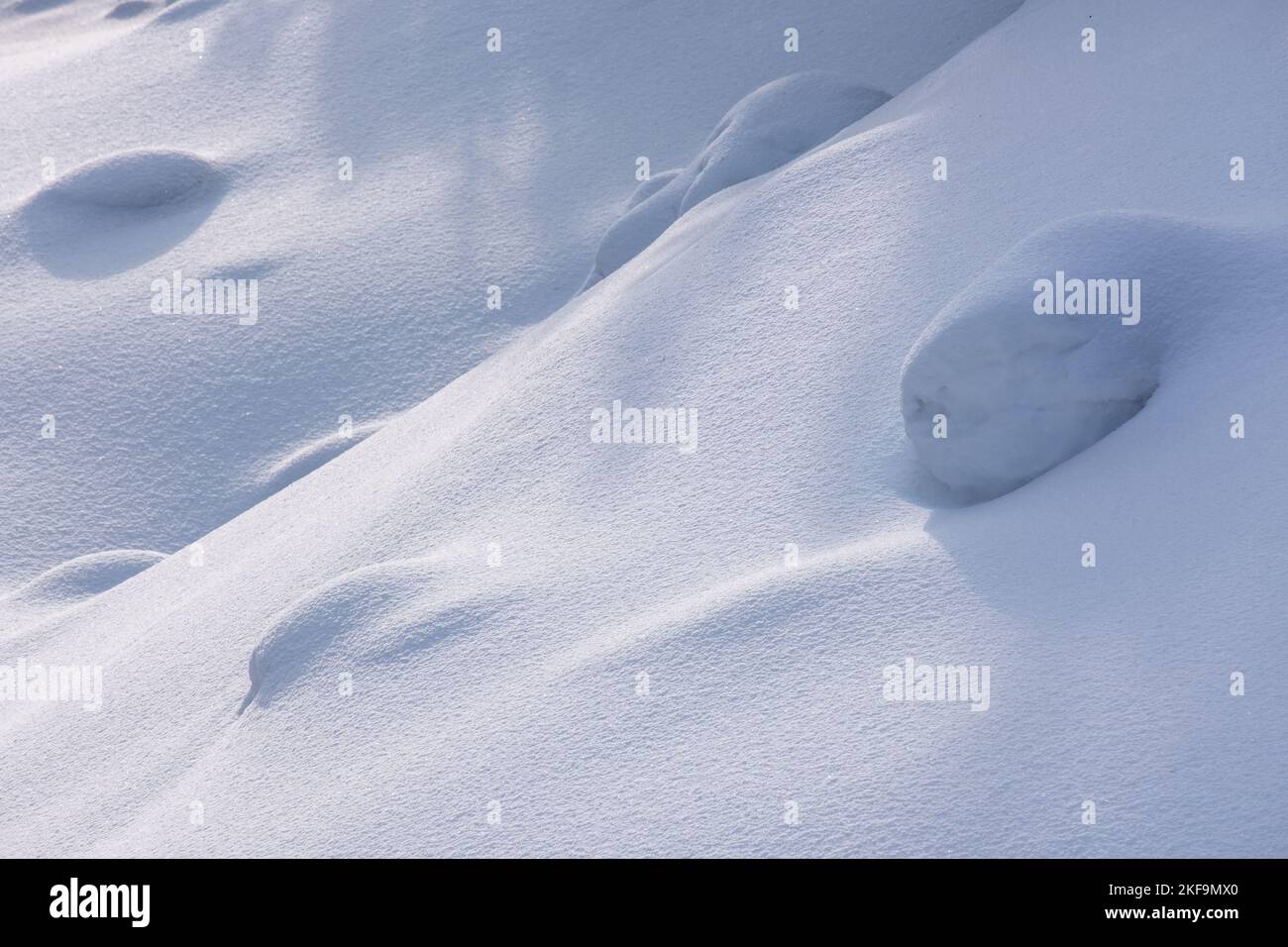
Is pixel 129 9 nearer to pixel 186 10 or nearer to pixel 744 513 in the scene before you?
pixel 186 10

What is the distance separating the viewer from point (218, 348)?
325 inches

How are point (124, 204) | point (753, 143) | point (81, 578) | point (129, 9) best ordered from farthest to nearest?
point (129, 9)
point (124, 204)
point (753, 143)
point (81, 578)

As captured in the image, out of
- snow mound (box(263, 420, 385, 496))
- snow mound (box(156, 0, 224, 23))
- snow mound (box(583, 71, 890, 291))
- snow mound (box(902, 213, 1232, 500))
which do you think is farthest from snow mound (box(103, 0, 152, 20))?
snow mound (box(902, 213, 1232, 500))

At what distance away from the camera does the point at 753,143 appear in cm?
700

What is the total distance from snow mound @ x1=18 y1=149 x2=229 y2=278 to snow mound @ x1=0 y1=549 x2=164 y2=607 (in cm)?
312

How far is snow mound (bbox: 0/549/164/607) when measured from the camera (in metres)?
6.50

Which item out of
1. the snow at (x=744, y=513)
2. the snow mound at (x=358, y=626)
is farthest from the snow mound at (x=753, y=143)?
the snow mound at (x=358, y=626)

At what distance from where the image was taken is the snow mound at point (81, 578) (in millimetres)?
6496

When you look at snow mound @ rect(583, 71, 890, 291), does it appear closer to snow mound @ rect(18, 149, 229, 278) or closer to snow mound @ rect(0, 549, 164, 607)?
snow mound @ rect(0, 549, 164, 607)

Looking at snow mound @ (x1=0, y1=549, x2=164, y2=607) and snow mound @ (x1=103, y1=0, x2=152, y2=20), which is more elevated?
snow mound @ (x1=103, y1=0, x2=152, y2=20)

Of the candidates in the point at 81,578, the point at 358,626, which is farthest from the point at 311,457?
the point at 358,626

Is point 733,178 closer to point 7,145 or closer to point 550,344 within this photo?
point 550,344

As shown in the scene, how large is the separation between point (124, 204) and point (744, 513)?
704cm

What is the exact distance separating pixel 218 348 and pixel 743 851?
6.37 metres
